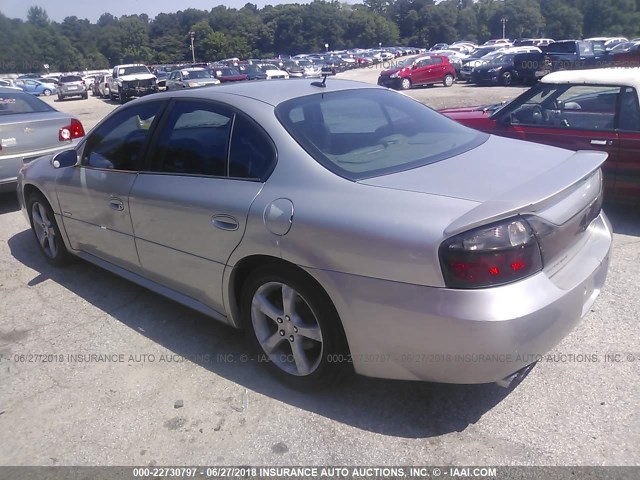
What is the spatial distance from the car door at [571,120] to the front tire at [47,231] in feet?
14.5

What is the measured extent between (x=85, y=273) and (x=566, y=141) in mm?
4647

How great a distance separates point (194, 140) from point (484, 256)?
6.54 ft

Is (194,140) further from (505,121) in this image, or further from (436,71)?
(436,71)

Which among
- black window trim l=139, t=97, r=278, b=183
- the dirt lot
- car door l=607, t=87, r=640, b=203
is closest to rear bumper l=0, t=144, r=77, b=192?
the dirt lot

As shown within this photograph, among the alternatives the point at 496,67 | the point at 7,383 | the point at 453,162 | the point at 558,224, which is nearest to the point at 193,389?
the point at 7,383

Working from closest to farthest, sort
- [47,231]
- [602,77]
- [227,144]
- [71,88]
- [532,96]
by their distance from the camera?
[227,144] → [47,231] → [602,77] → [532,96] → [71,88]

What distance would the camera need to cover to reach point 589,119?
5582mm

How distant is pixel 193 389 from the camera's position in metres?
3.16

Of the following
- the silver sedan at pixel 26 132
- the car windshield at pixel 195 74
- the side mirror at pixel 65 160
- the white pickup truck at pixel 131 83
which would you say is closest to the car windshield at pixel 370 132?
the side mirror at pixel 65 160

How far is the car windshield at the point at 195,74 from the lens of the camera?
27531mm

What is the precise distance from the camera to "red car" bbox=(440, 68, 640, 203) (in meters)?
5.24

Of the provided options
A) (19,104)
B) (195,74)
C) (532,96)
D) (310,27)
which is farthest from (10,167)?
(310,27)

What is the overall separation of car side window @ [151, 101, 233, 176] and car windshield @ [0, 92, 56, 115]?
4993 mm

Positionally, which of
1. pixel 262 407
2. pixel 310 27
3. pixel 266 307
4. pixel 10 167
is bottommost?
pixel 262 407
